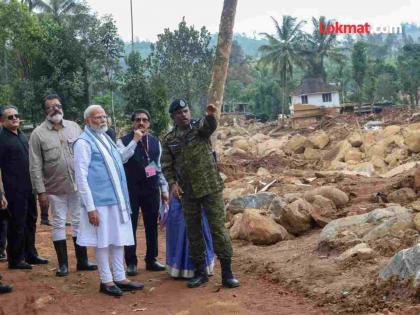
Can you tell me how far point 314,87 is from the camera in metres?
50.5

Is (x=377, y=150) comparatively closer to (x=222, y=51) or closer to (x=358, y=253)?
(x=222, y=51)

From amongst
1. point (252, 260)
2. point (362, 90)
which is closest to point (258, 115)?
point (362, 90)

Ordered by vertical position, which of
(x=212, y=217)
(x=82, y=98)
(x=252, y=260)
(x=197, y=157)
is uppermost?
(x=82, y=98)

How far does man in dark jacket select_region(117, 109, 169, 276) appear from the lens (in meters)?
5.61

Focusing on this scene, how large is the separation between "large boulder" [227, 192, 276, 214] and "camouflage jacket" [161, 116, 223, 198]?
11.3ft

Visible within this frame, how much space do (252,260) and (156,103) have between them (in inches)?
595

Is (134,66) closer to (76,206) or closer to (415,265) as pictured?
(76,206)

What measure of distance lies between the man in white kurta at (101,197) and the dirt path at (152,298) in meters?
0.26

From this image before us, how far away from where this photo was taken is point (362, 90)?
141 feet

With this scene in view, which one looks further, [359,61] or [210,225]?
[359,61]

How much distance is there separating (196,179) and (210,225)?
42 cm

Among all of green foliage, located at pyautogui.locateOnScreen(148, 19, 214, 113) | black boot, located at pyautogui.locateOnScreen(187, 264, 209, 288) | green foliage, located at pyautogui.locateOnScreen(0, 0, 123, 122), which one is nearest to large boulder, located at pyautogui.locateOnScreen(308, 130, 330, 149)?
green foliage, located at pyautogui.locateOnScreen(0, 0, 123, 122)

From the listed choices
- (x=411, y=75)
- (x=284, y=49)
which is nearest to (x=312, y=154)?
(x=411, y=75)

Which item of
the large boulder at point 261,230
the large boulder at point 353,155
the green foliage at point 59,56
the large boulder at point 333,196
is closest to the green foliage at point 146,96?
the green foliage at point 59,56
